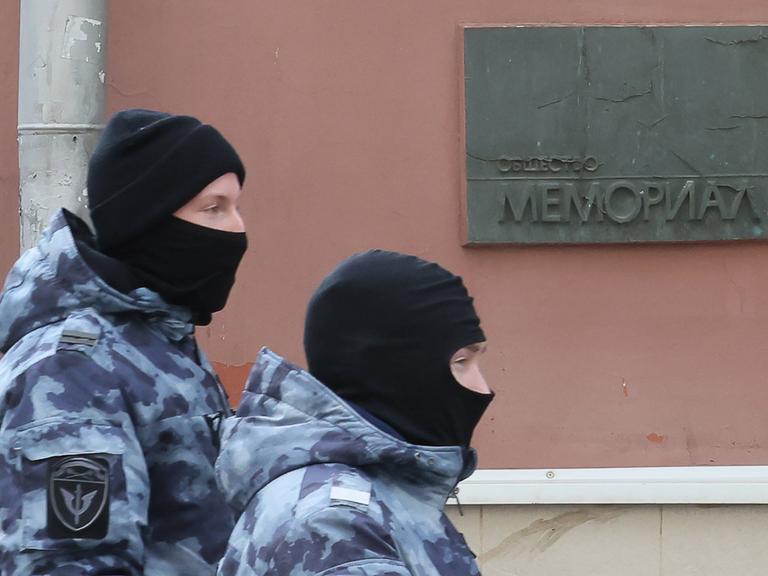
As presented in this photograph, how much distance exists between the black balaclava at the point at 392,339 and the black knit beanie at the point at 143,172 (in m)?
0.40

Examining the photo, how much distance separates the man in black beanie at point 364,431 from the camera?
1.62m

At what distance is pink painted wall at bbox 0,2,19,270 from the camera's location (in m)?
4.93

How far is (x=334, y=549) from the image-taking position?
1581 mm

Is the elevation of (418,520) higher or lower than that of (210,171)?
lower

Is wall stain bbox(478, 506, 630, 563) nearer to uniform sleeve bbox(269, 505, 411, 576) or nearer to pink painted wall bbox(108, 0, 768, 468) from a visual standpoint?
pink painted wall bbox(108, 0, 768, 468)

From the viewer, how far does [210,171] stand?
2.12 metres

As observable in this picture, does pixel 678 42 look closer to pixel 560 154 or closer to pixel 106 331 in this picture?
A: pixel 560 154

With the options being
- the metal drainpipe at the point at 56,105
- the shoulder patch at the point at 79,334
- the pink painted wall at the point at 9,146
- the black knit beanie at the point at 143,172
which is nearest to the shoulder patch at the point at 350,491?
the shoulder patch at the point at 79,334

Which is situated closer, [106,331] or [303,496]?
[303,496]

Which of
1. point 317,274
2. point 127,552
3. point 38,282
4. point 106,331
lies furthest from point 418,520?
point 317,274

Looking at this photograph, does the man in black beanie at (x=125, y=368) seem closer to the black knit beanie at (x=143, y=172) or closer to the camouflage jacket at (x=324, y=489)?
the black knit beanie at (x=143, y=172)

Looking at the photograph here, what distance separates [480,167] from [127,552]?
3193mm

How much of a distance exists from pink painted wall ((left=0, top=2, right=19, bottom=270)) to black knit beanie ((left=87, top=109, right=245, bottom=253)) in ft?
9.66

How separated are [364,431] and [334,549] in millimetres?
186
